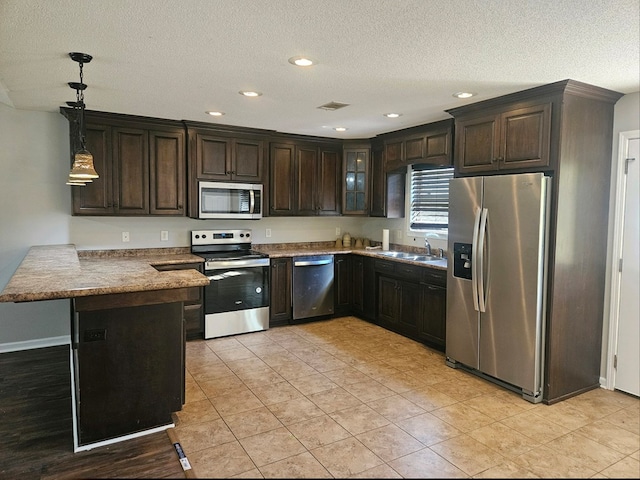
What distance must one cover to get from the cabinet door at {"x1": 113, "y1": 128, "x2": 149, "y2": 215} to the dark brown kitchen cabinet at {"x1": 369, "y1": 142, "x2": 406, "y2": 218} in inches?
110

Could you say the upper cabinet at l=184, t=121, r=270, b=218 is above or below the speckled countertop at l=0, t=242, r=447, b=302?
above

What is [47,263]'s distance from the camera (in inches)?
124

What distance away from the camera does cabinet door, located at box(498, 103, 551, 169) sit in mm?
3188

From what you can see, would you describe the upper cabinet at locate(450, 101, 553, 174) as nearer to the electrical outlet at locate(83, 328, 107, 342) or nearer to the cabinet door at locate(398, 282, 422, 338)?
A: the cabinet door at locate(398, 282, 422, 338)

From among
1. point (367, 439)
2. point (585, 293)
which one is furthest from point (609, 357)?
point (367, 439)

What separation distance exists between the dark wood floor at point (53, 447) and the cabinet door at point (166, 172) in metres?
1.96

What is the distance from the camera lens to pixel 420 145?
4758 millimetres

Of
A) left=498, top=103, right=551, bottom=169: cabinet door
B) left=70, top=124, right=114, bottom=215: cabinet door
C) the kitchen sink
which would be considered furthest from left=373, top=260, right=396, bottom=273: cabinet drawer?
left=70, top=124, right=114, bottom=215: cabinet door

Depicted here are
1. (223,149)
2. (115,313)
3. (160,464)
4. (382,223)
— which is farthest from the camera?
(382,223)

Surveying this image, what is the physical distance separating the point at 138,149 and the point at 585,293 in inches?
173

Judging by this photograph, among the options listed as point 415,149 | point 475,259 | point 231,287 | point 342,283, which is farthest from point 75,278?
point 415,149

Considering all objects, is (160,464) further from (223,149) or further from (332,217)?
(332,217)

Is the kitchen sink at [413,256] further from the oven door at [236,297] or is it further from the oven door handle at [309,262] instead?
the oven door at [236,297]

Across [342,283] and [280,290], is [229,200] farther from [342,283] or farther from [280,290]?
[342,283]
